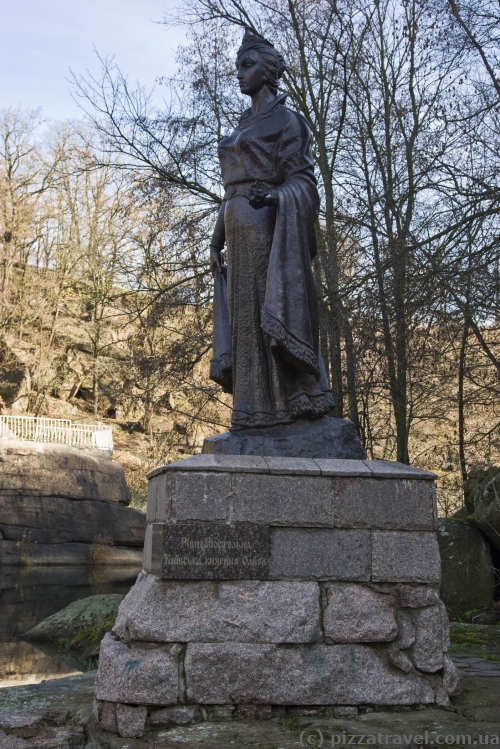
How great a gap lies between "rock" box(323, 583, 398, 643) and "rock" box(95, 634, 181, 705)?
78 centimetres

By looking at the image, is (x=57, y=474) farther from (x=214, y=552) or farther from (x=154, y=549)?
(x=214, y=552)

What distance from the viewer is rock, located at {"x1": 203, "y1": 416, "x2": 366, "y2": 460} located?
4.72 m

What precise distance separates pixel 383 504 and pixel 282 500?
538mm

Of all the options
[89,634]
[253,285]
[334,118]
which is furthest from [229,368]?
[334,118]

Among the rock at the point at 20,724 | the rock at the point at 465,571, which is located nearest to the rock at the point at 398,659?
the rock at the point at 20,724

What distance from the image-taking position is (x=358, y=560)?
4285 mm

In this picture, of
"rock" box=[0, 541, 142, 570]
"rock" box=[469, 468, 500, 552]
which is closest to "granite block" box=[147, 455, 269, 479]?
"rock" box=[469, 468, 500, 552]

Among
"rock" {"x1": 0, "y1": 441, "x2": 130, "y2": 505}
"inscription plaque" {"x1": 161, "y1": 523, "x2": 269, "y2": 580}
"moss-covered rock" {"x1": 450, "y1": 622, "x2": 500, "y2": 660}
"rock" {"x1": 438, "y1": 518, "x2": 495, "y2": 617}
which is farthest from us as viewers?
"rock" {"x1": 0, "y1": 441, "x2": 130, "y2": 505}

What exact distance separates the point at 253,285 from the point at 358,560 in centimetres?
177

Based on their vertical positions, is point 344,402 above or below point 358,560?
above

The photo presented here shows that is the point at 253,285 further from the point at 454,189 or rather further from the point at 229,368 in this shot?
the point at 454,189

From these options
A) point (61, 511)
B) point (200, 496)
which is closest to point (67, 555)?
point (61, 511)

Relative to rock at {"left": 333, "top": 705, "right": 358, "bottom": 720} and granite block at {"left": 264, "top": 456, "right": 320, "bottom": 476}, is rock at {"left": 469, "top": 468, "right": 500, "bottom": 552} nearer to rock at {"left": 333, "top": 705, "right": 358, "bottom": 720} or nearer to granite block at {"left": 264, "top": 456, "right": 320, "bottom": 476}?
granite block at {"left": 264, "top": 456, "right": 320, "bottom": 476}

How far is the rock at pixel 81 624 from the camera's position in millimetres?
9281
